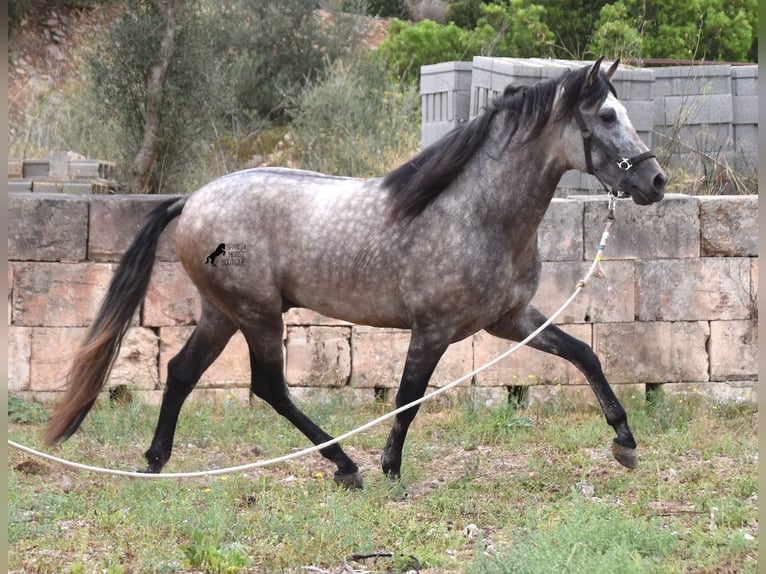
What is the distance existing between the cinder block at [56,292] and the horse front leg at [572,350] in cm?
335

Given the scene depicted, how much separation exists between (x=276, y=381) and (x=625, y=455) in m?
1.99

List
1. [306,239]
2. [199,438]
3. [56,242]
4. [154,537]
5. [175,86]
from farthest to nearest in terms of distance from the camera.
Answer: [175,86] < [56,242] < [199,438] < [306,239] < [154,537]

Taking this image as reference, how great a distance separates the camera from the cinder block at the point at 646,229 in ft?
25.9

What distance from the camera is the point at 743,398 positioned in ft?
26.3

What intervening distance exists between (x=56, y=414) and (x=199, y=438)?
145 centimetres

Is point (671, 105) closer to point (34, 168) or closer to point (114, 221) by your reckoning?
point (114, 221)

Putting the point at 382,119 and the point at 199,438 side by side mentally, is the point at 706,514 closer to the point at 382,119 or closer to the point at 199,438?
the point at 199,438

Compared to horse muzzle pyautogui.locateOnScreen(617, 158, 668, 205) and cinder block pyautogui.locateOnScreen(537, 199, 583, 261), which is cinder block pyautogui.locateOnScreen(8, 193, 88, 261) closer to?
cinder block pyautogui.locateOnScreen(537, 199, 583, 261)

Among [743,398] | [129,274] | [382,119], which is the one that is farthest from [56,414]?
[382,119]

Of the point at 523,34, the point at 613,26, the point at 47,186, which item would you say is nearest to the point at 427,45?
the point at 523,34

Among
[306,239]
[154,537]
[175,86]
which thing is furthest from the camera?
[175,86]

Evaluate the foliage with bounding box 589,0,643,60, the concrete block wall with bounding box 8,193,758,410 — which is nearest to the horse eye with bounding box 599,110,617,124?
the concrete block wall with bounding box 8,193,758,410

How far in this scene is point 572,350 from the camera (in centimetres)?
584

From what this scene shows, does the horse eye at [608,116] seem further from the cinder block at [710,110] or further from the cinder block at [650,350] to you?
the cinder block at [710,110]
